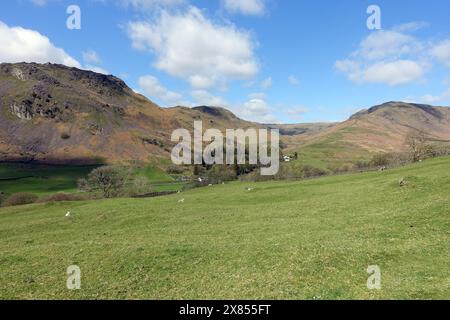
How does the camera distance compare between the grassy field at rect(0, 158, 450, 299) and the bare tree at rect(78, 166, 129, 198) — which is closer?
the grassy field at rect(0, 158, 450, 299)

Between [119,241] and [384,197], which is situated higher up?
[384,197]

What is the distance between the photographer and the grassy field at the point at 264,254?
19219 mm

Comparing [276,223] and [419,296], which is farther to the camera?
[276,223]

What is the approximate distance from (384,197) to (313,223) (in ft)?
38.4

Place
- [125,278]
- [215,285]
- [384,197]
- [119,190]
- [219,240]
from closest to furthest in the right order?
[215,285]
[125,278]
[219,240]
[384,197]
[119,190]

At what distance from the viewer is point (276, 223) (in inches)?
1425

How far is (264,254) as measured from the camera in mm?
24719

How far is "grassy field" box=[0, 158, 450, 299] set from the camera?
1922 centimetres

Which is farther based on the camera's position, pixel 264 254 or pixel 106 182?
pixel 106 182

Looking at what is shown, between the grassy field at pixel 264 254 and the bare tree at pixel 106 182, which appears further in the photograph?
the bare tree at pixel 106 182
